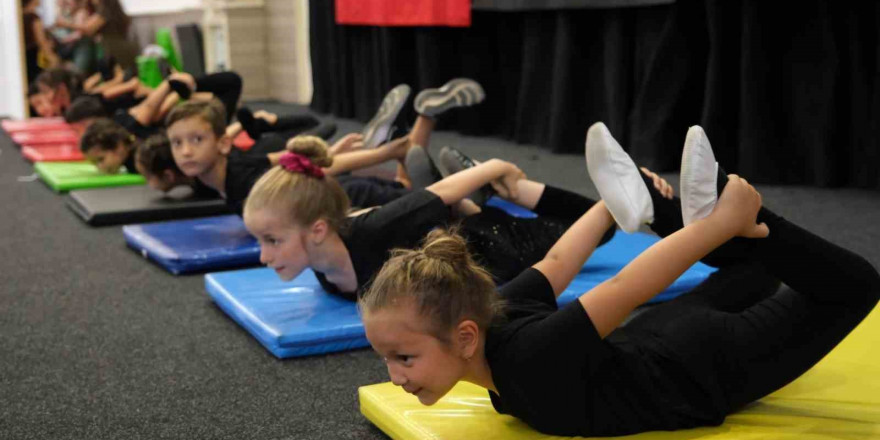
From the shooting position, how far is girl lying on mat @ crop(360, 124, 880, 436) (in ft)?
5.27

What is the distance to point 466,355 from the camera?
1.62 m

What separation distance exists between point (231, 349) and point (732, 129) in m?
2.75

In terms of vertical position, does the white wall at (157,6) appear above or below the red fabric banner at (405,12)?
above

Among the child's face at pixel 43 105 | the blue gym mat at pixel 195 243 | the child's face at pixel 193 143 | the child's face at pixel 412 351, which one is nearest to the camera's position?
the child's face at pixel 412 351

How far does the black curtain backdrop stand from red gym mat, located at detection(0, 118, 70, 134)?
3225mm

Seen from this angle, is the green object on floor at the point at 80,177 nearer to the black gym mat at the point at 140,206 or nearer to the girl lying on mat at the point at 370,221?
the black gym mat at the point at 140,206

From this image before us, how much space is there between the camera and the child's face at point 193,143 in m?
3.47

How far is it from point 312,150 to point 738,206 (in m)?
1.39

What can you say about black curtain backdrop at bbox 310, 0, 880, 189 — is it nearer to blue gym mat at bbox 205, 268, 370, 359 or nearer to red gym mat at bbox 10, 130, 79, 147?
blue gym mat at bbox 205, 268, 370, 359

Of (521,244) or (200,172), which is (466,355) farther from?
(200,172)

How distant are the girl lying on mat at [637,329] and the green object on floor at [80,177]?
3.51 meters

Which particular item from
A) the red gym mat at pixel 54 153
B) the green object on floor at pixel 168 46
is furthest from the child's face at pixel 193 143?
the green object on floor at pixel 168 46

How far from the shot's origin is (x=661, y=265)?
1.66m

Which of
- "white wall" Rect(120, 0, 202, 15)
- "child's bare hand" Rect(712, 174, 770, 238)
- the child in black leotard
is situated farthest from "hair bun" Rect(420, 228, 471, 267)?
"white wall" Rect(120, 0, 202, 15)
